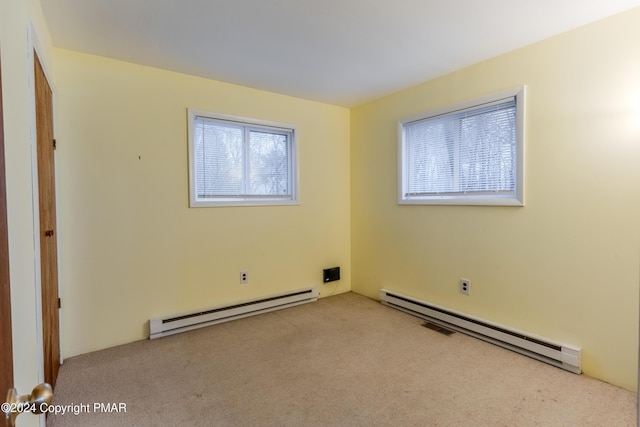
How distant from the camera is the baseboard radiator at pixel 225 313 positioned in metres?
2.71

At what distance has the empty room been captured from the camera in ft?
6.00

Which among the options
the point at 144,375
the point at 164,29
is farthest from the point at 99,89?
the point at 144,375

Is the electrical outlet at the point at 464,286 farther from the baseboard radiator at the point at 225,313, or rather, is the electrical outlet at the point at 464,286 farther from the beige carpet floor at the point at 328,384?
the baseboard radiator at the point at 225,313

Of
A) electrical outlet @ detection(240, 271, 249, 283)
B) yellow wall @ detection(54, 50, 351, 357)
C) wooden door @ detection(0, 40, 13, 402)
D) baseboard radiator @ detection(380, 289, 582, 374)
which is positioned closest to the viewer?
wooden door @ detection(0, 40, 13, 402)

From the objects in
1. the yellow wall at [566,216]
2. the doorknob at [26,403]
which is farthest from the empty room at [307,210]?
the doorknob at [26,403]

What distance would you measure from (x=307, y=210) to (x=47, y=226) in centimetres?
227

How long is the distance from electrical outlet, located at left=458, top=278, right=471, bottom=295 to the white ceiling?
1.80 meters

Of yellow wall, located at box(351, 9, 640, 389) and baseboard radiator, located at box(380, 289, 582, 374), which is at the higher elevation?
yellow wall, located at box(351, 9, 640, 389)

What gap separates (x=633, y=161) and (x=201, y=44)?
2.82 m

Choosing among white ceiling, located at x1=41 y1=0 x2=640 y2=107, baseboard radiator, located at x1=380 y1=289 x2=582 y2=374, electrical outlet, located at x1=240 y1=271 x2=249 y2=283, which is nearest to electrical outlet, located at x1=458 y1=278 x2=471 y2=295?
baseboard radiator, located at x1=380 y1=289 x2=582 y2=374

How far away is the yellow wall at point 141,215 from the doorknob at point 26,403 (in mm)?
2149

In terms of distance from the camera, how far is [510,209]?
8.11 ft
